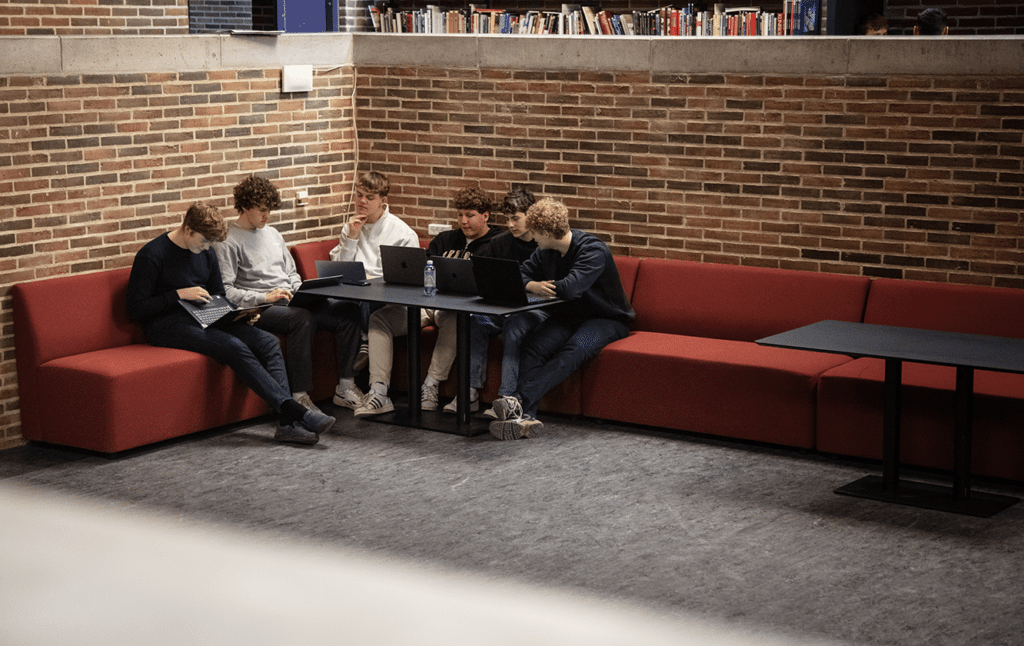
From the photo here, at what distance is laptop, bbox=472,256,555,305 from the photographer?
22.3 feet

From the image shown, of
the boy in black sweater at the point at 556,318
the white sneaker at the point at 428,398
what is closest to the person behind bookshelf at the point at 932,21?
the boy in black sweater at the point at 556,318

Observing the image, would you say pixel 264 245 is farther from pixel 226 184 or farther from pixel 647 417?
pixel 647 417

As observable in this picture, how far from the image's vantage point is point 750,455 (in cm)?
664

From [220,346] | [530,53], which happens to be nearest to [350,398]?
[220,346]

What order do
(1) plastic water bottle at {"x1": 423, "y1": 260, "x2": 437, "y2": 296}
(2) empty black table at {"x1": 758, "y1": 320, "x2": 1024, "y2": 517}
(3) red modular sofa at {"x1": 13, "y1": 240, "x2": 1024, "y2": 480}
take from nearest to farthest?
(2) empty black table at {"x1": 758, "y1": 320, "x2": 1024, "y2": 517} → (3) red modular sofa at {"x1": 13, "y1": 240, "x2": 1024, "y2": 480} → (1) plastic water bottle at {"x1": 423, "y1": 260, "x2": 437, "y2": 296}

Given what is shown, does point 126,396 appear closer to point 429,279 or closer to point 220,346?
point 220,346

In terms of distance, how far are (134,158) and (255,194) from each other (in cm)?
75

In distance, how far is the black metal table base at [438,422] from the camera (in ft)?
23.1

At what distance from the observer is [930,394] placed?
20.2 ft

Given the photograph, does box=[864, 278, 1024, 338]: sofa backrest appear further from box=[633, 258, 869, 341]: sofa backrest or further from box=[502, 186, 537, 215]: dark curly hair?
box=[502, 186, 537, 215]: dark curly hair

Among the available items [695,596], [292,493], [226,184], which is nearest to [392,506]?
[292,493]

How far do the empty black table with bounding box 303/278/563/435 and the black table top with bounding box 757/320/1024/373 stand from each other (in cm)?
155

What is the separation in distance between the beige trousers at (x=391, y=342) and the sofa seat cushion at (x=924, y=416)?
2.18 metres

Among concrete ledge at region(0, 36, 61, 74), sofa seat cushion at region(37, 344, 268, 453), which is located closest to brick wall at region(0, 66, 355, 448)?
concrete ledge at region(0, 36, 61, 74)
